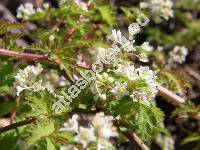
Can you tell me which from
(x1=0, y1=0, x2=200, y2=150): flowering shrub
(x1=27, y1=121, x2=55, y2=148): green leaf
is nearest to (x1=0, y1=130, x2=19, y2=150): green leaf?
(x1=0, y1=0, x2=200, y2=150): flowering shrub

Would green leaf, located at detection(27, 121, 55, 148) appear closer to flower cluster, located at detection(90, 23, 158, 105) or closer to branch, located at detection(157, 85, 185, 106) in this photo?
flower cluster, located at detection(90, 23, 158, 105)

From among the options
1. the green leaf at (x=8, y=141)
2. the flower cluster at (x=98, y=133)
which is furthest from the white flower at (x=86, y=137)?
the green leaf at (x=8, y=141)

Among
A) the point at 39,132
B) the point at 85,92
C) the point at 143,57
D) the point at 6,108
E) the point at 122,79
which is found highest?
the point at 143,57

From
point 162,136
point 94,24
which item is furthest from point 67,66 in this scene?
point 162,136

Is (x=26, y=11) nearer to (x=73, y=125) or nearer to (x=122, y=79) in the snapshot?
(x=122, y=79)

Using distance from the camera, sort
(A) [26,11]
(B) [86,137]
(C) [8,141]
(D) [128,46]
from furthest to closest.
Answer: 1. (A) [26,11]
2. (C) [8,141]
3. (D) [128,46]
4. (B) [86,137]

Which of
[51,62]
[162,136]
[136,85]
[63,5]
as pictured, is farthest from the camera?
[162,136]

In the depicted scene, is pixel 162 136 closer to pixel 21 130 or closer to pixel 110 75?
pixel 21 130

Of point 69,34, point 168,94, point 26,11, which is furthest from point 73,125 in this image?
point 26,11
